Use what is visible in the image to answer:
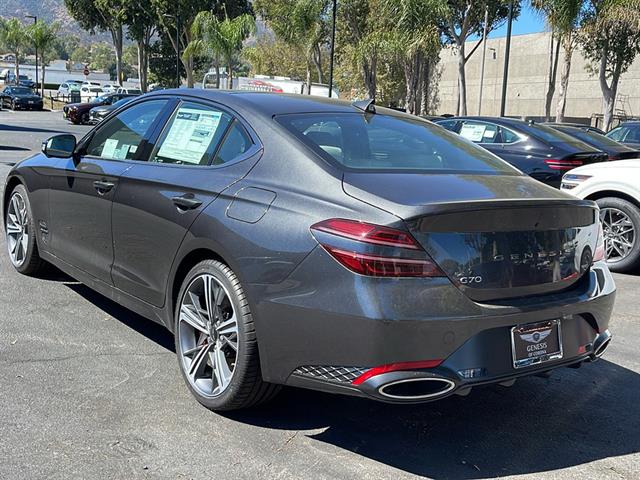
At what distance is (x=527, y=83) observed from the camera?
48781 mm

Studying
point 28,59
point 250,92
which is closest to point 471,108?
point 250,92

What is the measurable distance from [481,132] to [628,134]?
5.78 m

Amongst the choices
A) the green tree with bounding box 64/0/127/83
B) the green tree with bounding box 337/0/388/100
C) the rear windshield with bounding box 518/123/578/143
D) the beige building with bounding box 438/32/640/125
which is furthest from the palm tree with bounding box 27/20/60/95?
the rear windshield with bounding box 518/123/578/143

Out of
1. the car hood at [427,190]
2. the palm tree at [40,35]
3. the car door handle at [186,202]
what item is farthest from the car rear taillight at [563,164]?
the palm tree at [40,35]

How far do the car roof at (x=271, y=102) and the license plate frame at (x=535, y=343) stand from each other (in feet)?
5.55

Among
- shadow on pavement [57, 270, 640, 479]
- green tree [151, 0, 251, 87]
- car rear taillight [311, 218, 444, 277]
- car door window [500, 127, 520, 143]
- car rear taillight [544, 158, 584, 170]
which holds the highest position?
green tree [151, 0, 251, 87]

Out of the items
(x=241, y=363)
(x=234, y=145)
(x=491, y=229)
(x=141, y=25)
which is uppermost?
(x=141, y=25)

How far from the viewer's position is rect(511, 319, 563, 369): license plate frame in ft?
10.0

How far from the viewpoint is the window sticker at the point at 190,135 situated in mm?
3869

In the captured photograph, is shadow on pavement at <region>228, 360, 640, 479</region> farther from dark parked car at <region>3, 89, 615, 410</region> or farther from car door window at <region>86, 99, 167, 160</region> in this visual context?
car door window at <region>86, 99, 167, 160</region>

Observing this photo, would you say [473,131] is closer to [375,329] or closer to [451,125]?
[451,125]

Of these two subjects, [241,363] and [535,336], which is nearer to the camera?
[535,336]

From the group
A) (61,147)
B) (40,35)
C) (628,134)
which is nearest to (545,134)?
(628,134)

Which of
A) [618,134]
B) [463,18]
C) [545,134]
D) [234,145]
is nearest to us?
[234,145]
